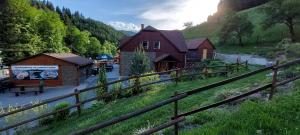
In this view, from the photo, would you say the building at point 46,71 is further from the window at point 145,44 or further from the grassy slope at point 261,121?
the grassy slope at point 261,121

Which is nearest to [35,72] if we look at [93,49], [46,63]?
[46,63]

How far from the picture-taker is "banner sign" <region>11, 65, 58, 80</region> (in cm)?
3512

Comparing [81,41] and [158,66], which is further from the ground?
[81,41]

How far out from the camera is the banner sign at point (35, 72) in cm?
3512

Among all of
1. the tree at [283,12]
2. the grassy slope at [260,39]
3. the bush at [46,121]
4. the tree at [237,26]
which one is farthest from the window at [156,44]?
the bush at [46,121]

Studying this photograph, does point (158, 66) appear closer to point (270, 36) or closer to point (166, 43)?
point (166, 43)

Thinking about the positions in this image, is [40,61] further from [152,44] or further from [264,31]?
[264,31]

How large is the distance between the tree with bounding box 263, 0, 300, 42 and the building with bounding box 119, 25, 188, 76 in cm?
2040

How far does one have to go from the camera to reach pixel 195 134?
492 centimetres

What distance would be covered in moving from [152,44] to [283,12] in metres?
25.0

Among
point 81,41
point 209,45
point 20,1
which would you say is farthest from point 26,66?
point 81,41

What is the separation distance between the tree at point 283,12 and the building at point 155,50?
66.9 feet

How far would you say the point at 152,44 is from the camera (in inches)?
1533

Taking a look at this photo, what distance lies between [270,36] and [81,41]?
57885mm
